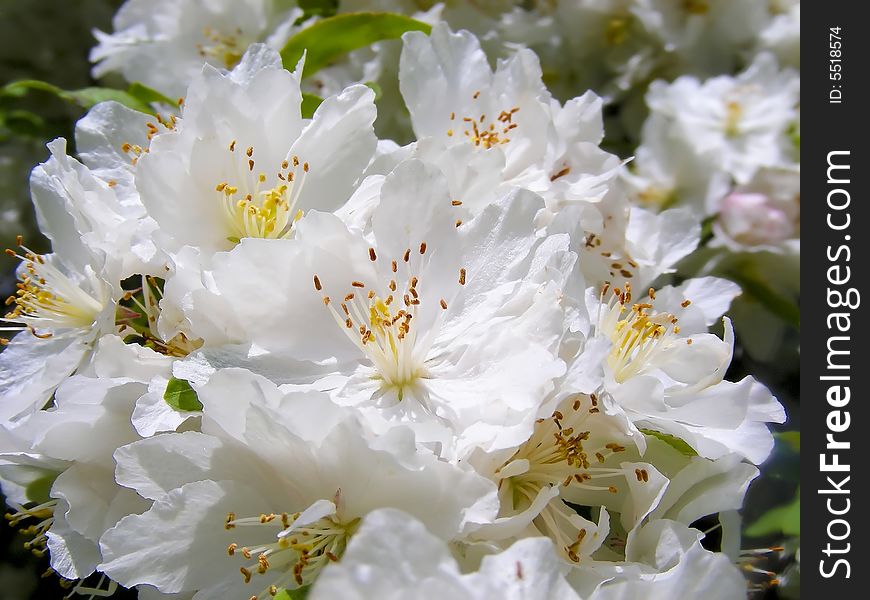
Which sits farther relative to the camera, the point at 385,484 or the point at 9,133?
the point at 9,133

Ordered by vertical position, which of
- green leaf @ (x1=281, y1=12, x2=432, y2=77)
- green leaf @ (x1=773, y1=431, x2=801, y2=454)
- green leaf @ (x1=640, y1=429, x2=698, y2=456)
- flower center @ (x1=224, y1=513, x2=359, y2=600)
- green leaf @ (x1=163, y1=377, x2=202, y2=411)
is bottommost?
green leaf @ (x1=773, y1=431, x2=801, y2=454)

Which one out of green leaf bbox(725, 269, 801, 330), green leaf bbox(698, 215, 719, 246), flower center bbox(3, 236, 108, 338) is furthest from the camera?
green leaf bbox(698, 215, 719, 246)

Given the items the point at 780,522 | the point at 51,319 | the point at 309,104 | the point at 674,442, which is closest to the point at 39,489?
the point at 51,319

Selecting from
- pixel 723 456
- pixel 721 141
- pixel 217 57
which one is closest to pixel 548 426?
pixel 723 456

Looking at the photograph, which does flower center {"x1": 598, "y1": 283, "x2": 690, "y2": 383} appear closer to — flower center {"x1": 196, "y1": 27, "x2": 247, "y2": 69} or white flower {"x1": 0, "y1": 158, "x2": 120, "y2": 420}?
white flower {"x1": 0, "y1": 158, "x2": 120, "y2": 420}

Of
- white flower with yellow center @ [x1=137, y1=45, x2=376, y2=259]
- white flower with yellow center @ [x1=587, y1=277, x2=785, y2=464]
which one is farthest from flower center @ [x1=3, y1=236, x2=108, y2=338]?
white flower with yellow center @ [x1=587, y1=277, x2=785, y2=464]

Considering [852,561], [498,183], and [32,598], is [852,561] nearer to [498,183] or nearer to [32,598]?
[498,183]

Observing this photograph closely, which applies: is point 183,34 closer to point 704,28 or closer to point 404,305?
point 404,305
